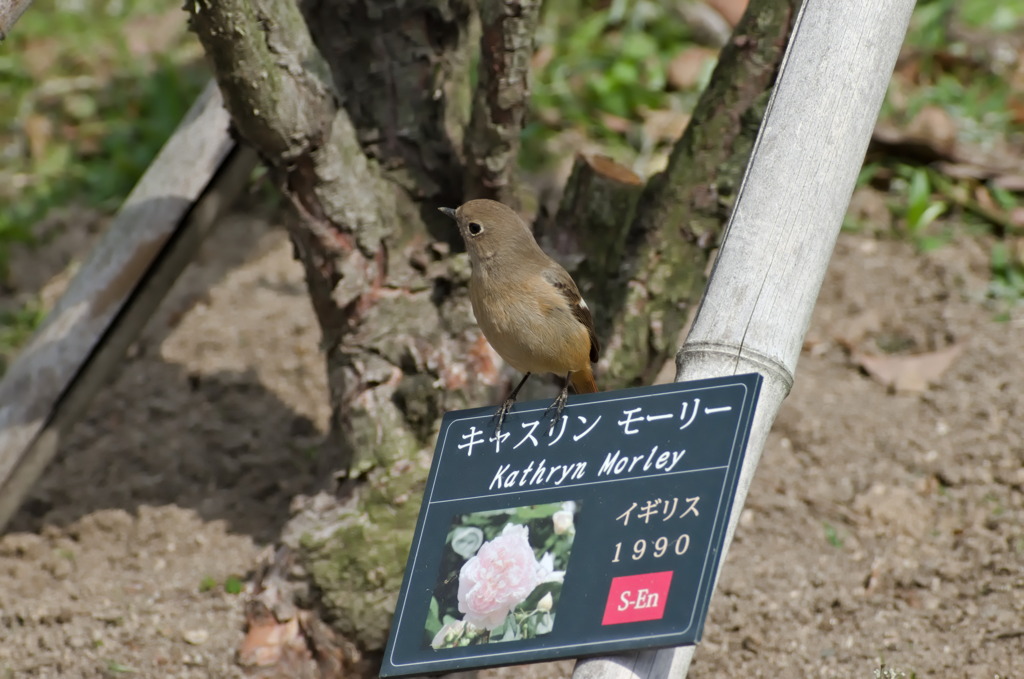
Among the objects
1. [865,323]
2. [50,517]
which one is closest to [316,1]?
[50,517]

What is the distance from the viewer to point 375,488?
372 centimetres

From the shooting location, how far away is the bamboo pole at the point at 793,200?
8.11 ft

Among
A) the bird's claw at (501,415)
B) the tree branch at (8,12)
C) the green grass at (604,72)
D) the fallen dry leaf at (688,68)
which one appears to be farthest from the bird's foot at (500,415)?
the fallen dry leaf at (688,68)

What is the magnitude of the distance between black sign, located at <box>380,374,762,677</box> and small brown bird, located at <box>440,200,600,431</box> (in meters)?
0.66

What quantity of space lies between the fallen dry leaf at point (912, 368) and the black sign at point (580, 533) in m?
2.76

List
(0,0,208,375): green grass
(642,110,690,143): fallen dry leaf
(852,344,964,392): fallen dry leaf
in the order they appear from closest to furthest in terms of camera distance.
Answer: (852,344,964,392): fallen dry leaf
(642,110,690,143): fallen dry leaf
(0,0,208,375): green grass

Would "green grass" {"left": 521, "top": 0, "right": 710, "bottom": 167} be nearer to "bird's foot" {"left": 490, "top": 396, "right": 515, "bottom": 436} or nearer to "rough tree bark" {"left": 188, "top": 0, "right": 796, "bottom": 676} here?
"rough tree bark" {"left": 188, "top": 0, "right": 796, "bottom": 676}

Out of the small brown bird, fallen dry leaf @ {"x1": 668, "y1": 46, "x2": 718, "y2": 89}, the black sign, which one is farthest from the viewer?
fallen dry leaf @ {"x1": 668, "y1": 46, "x2": 718, "y2": 89}

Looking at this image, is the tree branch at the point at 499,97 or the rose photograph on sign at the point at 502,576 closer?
the rose photograph on sign at the point at 502,576

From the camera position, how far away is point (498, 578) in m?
2.26

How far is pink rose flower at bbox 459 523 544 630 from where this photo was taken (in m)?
2.22

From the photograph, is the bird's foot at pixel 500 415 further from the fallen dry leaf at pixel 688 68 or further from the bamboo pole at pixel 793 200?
the fallen dry leaf at pixel 688 68

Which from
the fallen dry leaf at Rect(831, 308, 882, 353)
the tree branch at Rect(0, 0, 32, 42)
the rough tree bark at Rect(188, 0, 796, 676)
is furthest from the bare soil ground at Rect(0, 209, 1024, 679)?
the tree branch at Rect(0, 0, 32, 42)

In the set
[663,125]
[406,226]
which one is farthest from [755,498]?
[663,125]
